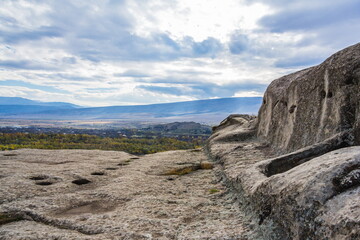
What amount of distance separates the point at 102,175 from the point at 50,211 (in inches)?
250

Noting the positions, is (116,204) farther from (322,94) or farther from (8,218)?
(322,94)

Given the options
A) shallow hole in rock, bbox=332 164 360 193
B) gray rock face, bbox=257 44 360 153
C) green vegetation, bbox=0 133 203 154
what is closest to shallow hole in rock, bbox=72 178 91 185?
gray rock face, bbox=257 44 360 153

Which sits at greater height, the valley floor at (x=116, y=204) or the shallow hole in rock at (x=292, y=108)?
the shallow hole in rock at (x=292, y=108)

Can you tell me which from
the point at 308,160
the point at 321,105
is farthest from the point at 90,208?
the point at 321,105

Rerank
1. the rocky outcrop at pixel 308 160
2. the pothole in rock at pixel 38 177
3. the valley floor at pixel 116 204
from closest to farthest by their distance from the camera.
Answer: the rocky outcrop at pixel 308 160 < the valley floor at pixel 116 204 < the pothole in rock at pixel 38 177

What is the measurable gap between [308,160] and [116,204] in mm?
7941

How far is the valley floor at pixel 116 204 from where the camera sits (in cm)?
827

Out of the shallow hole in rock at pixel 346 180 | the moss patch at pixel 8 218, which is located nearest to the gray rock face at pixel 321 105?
the shallow hole in rock at pixel 346 180

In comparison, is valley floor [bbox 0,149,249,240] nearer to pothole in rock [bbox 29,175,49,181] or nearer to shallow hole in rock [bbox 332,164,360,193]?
pothole in rock [bbox 29,175,49,181]

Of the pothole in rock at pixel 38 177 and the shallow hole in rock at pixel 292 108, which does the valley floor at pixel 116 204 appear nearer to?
the pothole in rock at pixel 38 177

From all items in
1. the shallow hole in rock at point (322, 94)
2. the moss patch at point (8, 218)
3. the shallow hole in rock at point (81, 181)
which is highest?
the shallow hole in rock at point (322, 94)

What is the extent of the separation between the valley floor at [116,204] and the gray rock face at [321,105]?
4810mm

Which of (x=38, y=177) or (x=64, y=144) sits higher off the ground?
(x=38, y=177)

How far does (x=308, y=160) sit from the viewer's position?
32.2 feet
